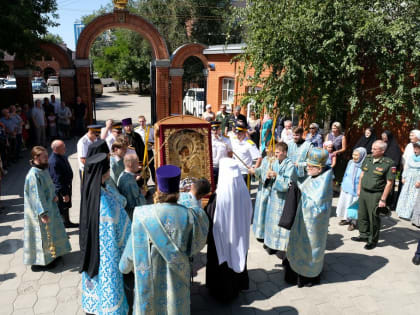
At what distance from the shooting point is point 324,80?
8.37 metres

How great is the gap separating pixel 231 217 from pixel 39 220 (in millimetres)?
2776

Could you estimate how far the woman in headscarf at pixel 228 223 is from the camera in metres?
3.64

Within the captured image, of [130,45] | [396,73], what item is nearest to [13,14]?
[396,73]

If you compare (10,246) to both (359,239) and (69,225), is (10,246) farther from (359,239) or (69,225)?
(359,239)

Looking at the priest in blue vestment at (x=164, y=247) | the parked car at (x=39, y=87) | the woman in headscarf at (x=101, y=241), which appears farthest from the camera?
the parked car at (x=39, y=87)

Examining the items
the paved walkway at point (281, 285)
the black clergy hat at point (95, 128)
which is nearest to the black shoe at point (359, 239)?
the paved walkway at point (281, 285)

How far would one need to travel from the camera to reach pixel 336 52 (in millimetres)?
8344

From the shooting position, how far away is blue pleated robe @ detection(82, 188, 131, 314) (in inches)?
135

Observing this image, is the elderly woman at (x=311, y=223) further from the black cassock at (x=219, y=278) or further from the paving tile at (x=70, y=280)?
the paving tile at (x=70, y=280)

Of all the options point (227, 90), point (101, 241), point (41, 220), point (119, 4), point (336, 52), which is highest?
point (119, 4)

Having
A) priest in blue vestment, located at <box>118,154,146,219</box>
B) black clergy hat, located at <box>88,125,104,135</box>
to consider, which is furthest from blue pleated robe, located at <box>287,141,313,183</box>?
black clergy hat, located at <box>88,125,104,135</box>

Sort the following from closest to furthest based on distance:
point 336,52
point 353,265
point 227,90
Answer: point 353,265 → point 336,52 → point 227,90

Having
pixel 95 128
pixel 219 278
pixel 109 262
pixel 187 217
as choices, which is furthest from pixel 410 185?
pixel 95 128

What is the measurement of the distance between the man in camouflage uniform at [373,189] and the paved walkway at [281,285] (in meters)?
0.32
